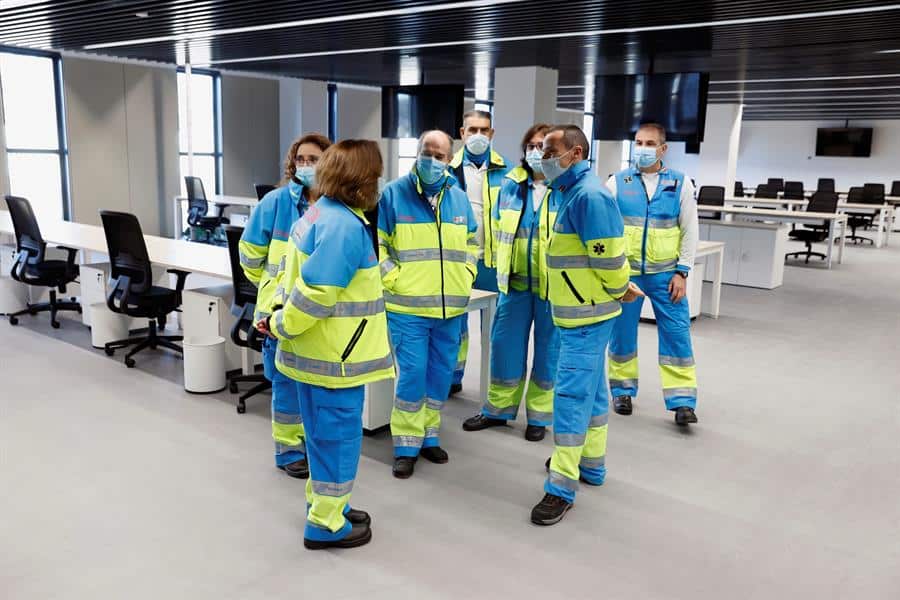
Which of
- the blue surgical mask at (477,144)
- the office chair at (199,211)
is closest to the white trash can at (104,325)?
the blue surgical mask at (477,144)

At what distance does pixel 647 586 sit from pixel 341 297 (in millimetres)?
1455

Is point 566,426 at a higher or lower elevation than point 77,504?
higher

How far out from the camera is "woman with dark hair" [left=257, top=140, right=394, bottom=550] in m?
2.34

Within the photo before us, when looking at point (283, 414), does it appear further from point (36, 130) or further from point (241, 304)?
point (36, 130)

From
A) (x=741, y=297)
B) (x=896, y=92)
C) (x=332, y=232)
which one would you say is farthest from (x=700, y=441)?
(x=896, y=92)

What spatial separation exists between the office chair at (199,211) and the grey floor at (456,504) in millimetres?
5015

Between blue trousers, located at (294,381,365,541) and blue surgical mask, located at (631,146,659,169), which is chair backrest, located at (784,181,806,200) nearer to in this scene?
blue surgical mask, located at (631,146,659,169)

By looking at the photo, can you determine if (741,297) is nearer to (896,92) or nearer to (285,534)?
(896,92)

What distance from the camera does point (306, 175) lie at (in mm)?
3184

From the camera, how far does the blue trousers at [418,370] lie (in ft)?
11.0

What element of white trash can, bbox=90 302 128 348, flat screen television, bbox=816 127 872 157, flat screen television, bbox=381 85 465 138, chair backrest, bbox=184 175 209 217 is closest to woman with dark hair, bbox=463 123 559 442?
white trash can, bbox=90 302 128 348

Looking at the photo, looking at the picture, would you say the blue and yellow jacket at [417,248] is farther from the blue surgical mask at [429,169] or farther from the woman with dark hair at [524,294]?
the woman with dark hair at [524,294]

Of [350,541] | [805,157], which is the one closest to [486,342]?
[350,541]

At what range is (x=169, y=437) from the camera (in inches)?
151
